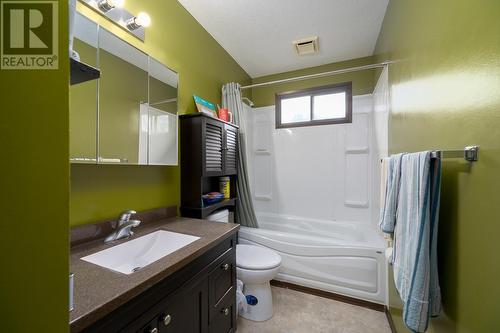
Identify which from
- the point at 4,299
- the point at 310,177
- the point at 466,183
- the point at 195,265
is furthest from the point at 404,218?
the point at 310,177

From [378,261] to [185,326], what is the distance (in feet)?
5.43

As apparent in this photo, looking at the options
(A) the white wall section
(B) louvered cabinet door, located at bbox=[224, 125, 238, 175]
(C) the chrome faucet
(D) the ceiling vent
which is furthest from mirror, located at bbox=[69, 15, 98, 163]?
(A) the white wall section

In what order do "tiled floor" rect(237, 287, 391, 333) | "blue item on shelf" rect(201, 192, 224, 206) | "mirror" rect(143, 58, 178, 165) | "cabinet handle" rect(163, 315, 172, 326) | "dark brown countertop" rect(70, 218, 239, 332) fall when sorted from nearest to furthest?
"dark brown countertop" rect(70, 218, 239, 332), "cabinet handle" rect(163, 315, 172, 326), "mirror" rect(143, 58, 178, 165), "tiled floor" rect(237, 287, 391, 333), "blue item on shelf" rect(201, 192, 224, 206)

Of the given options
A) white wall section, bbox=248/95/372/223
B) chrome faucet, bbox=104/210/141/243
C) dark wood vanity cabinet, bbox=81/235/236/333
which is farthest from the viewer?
white wall section, bbox=248/95/372/223

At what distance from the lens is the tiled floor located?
61.6 inches

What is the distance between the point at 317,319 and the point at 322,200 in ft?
4.67

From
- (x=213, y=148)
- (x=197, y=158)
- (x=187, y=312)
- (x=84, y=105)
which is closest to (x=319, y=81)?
(x=213, y=148)

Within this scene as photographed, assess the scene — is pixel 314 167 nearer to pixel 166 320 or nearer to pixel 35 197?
pixel 166 320

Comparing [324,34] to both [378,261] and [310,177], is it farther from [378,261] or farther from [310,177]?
[378,261]

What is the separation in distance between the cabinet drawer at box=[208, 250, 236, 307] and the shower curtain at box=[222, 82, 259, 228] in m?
0.88

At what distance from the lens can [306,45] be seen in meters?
2.27

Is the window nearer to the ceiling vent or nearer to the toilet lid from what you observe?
the ceiling vent

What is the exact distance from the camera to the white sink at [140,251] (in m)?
1.00

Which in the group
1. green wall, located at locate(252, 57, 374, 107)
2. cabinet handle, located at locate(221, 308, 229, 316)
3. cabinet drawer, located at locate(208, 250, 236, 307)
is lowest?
cabinet handle, located at locate(221, 308, 229, 316)
